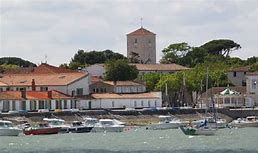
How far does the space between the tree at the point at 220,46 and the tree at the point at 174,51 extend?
947cm

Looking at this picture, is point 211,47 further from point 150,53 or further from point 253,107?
point 253,107

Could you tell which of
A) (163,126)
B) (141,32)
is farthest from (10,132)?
(141,32)

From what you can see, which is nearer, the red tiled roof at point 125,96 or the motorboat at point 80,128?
the motorboat at point 80,128

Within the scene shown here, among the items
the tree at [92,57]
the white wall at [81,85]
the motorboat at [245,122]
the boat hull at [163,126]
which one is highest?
the tree at [92,57]

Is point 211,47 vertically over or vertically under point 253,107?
over

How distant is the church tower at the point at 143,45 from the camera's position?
17350 cm

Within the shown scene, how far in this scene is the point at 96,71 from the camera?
14625cm

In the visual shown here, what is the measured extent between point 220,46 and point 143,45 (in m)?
15.1

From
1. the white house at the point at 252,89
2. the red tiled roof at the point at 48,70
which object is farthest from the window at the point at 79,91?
the white house at the point at 252,89

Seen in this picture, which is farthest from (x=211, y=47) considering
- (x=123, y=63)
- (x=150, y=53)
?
(x=123, y=63)

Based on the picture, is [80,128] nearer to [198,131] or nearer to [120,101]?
[198,131]

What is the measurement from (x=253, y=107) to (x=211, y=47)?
63627 mm

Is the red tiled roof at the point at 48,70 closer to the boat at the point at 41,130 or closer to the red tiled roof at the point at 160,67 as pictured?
the red tiled roof at the point at 160,67

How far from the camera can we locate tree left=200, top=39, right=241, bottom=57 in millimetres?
176750
